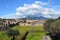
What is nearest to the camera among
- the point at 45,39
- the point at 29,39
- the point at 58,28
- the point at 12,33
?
the point at 45,39

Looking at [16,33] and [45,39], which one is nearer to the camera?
[45,39]

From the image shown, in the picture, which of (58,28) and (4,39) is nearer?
(58,28)

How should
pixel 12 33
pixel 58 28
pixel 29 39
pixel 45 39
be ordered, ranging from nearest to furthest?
pixel 45 39
pixel 58 28
pixel 29 39
pixel 12 33

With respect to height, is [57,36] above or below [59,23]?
below

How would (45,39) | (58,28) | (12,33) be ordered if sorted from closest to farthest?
(45,39) < (58,28) < (12,33)

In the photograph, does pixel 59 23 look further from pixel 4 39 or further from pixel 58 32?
pixel 4 39

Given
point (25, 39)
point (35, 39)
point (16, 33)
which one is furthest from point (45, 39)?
point (16, 33)

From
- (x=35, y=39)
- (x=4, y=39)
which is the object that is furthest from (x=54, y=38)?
(x=4, y=39)

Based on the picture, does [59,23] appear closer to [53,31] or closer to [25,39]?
[53,31]
